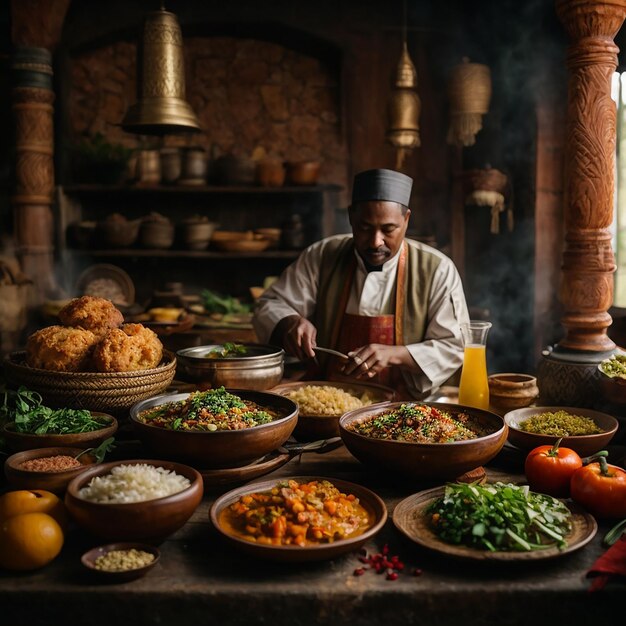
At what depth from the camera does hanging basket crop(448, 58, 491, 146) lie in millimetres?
5633

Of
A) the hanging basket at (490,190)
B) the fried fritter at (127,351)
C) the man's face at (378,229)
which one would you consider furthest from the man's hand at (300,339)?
the hanging basket at (490,190)

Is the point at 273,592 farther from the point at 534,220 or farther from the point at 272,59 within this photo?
the point at 272,59

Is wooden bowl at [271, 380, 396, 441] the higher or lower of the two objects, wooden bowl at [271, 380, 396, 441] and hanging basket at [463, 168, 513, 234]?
the lower

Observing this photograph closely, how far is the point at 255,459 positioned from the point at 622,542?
1.00 metres

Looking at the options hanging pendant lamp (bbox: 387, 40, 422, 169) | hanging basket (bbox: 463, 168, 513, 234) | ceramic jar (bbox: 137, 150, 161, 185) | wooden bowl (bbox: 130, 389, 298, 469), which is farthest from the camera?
ceramic jar (bbox: 137, 150, 161, 185)

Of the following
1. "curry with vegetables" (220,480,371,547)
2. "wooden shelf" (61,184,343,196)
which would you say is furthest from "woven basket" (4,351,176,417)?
"wooden shelf" (61,184,343,196)

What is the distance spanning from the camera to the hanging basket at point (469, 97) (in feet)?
18.5

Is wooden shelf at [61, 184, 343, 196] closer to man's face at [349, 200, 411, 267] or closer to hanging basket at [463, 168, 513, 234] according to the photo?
hanging basket at [463, 168, 513, 234]

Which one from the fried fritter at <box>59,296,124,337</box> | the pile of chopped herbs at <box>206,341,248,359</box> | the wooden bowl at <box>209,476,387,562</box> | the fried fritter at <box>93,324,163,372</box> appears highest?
the fried fritter at <box>59,296,124,337</box>

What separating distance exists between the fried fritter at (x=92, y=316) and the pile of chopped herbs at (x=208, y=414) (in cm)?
42

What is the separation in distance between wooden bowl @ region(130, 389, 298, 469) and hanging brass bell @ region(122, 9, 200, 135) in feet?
7.06

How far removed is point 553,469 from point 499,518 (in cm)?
39

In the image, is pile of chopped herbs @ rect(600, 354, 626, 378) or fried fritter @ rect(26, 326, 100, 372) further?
pile of chopped herbs @ rect(600, 354, 626, 378)

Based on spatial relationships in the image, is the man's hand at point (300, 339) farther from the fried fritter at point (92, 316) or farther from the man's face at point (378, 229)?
the fried fritter at point (92, 316)
